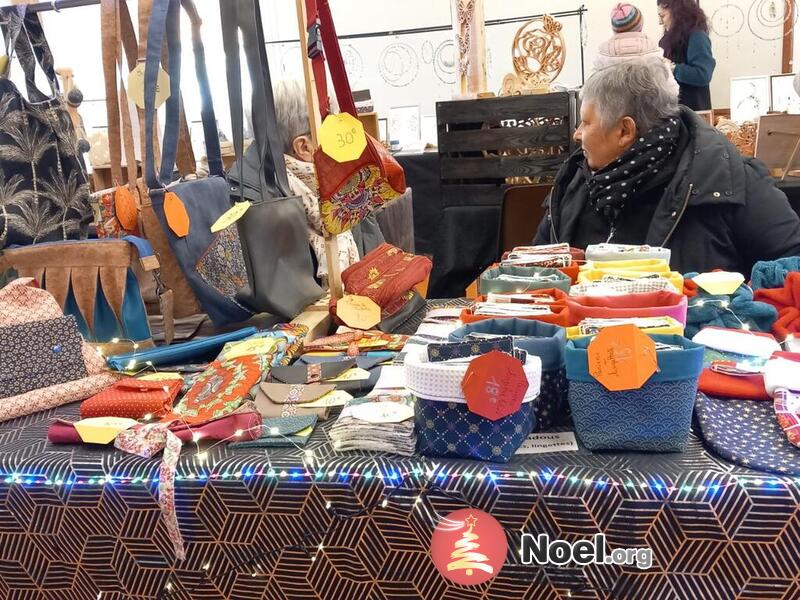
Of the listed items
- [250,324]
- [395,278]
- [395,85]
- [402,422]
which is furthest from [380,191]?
[395,85]

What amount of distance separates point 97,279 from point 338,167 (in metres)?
0.61

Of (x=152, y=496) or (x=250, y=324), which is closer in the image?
(x=152, y=496)

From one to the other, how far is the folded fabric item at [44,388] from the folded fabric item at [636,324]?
0.94 m

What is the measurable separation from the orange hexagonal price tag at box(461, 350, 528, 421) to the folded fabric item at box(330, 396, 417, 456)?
13 centimetres

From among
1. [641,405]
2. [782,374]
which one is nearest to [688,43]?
[782,374]

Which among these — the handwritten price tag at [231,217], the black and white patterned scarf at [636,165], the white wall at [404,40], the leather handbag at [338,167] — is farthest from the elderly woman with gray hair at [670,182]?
the white wall at [404,40]

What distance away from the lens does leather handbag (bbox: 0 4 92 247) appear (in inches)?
64.2

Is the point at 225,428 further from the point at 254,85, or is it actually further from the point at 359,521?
the point at 254,85

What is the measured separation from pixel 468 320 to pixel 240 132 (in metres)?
0.88

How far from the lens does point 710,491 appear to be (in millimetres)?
917

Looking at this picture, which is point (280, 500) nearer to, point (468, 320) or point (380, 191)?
point (468, 320)

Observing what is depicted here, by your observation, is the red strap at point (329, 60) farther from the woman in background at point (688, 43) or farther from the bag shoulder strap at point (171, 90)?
the woman in background at point (688, 43)

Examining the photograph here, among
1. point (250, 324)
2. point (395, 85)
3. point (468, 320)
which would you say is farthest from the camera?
point (395, 85)

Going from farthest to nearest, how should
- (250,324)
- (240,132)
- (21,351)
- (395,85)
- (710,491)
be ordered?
1. (395,85)
2. (250,324)
3. (240,132)
4. (21,351)
5. (710,491)
